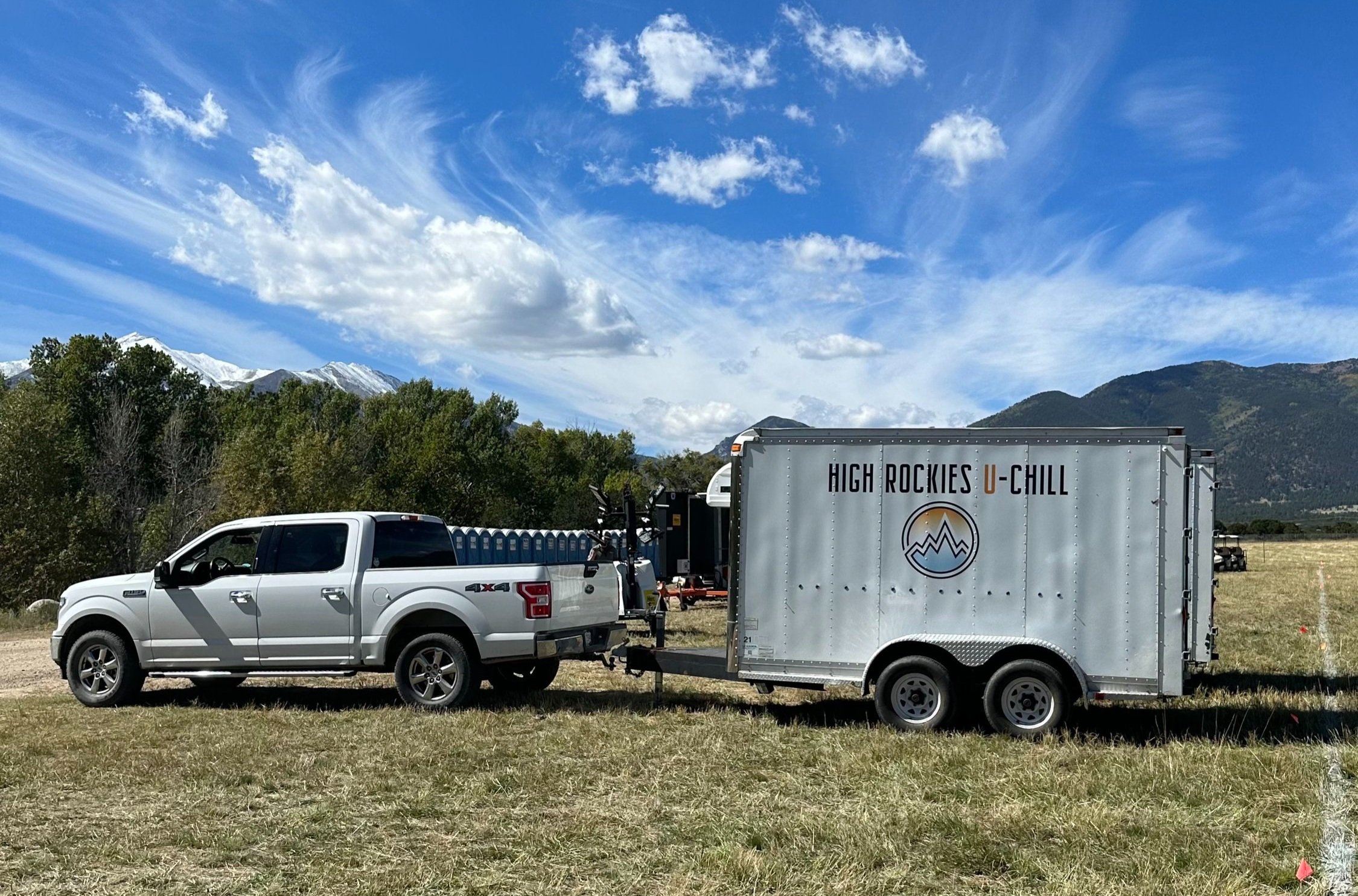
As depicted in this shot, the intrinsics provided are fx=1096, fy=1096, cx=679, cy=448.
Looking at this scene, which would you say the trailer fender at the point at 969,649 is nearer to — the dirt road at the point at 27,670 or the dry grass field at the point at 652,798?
the dry grass field at the point at 652,798

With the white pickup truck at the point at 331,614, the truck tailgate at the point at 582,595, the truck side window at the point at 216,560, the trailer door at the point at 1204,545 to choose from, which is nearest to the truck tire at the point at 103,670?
the white pickup truck at the point at 331,614

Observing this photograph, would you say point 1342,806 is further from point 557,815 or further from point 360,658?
point 360,658

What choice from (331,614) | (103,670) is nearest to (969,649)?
(331,614)

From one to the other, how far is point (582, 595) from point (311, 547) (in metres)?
2.77

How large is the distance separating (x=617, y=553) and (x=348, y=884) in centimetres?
2848

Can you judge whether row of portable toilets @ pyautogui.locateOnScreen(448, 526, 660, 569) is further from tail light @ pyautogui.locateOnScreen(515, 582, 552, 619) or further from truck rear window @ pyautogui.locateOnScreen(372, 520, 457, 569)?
tail light @ pyautogui.locateOnScreen(515, 582, 552, 619)

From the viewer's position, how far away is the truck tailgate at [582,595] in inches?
423

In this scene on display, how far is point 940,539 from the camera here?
365 inches

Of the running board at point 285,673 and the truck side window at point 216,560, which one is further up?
the truck side window at point 216,560

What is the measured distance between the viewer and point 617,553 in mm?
33875

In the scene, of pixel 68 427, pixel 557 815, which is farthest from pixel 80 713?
pixel 68 427

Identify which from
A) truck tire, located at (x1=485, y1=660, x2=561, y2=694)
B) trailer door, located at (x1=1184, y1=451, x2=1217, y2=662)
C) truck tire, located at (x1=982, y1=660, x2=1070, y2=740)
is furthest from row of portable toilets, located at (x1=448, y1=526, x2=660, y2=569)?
truck tire, located at (x1=982, y1=660, x2=1070, y2=740)

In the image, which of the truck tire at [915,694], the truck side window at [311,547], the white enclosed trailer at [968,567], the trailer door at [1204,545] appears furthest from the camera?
the truck side window at [311,547]

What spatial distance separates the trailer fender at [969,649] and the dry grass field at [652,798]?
53 centimetres
